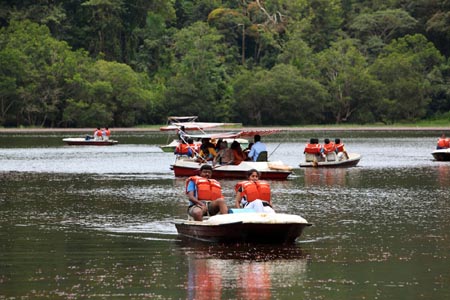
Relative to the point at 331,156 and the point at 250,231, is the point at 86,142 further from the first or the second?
the point at 250,231

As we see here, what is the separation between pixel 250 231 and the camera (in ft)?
77.9

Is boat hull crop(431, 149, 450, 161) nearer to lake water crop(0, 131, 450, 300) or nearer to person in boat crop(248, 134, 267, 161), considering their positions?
lake water crop(0, 131, 450, 300)

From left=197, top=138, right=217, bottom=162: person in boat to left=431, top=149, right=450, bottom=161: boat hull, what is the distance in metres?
15.9

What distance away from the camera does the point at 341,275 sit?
68.0 ft

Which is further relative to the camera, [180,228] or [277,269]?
[180,228]

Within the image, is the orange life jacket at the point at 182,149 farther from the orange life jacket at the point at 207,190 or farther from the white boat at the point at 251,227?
the white boat at the point at 251,227

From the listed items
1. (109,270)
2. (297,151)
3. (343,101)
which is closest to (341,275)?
(109,270)

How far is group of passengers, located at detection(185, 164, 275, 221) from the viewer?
81.9 ft

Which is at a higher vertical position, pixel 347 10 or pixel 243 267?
pixel 347 10

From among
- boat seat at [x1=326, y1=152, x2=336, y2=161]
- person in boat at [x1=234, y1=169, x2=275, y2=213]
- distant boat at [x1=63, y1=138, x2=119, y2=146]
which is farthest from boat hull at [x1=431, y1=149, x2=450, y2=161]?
person in boat at [x1=234, y1=169, x2=275, y2=213]

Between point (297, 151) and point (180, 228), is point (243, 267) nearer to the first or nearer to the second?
point (180, 228)

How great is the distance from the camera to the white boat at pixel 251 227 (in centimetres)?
2356

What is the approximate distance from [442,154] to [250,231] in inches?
1464

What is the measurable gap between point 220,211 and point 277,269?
157 inches
